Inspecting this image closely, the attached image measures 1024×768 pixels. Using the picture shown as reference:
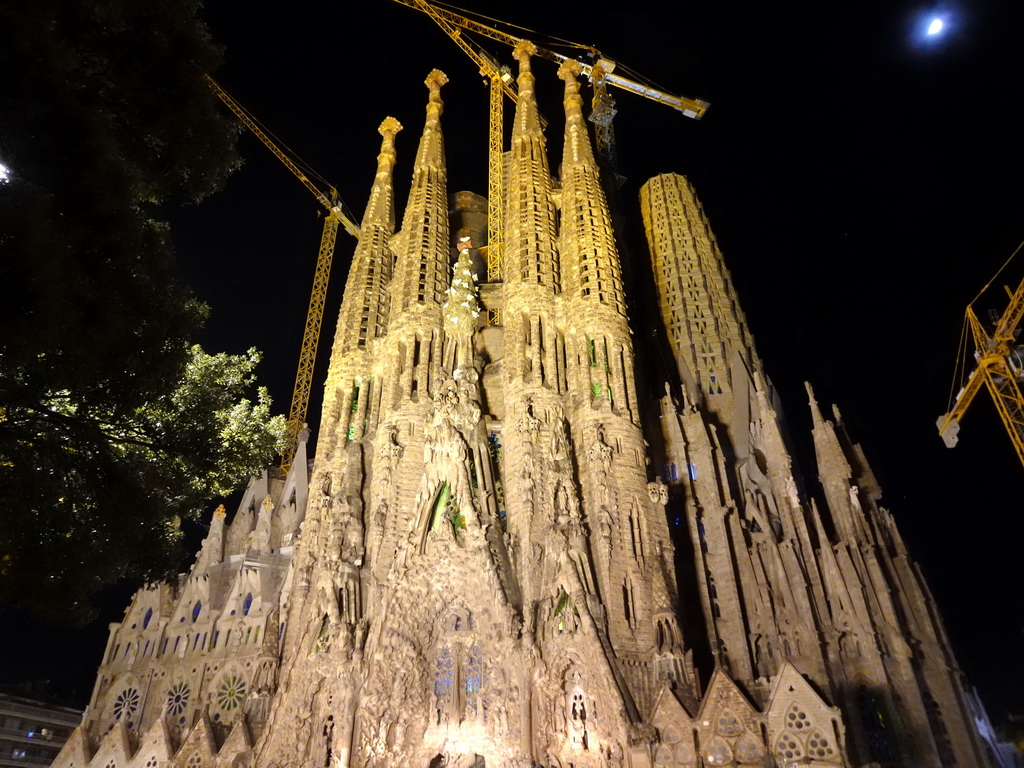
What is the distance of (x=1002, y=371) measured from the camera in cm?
3438

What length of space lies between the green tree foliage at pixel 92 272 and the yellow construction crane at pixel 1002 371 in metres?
35.5

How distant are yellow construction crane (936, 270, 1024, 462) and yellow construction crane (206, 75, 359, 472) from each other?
42.2m

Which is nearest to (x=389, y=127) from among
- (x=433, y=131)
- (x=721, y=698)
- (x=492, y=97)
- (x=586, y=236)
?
(x=433, y=131)

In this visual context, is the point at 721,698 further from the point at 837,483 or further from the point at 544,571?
the point at 837,483

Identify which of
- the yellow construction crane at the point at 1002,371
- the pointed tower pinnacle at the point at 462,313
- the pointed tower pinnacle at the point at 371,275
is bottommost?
the yellow construction crane at the point at 1002,371

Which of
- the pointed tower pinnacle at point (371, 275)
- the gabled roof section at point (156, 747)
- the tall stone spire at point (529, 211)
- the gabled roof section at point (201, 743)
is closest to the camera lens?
the gabled roof section at point (201, 743)

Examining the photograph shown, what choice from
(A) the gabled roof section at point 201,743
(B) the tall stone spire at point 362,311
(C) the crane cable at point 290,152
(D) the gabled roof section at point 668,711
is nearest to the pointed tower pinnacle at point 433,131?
(B) the tall stone spire at point 362,311

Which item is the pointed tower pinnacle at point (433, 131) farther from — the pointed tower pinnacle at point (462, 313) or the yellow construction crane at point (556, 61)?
the pointed tower pinnacle at point (462, 313)

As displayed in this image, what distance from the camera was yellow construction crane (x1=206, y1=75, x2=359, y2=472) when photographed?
52406 millimetres

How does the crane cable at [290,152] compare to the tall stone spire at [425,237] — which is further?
the crane cable at [290,152]

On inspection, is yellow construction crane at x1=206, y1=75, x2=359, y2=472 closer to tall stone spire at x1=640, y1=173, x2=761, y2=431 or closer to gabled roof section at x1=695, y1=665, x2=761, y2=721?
tall stone spire at x1=640, y1=173, x2=761, y2=431

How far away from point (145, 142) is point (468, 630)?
68.5 feet

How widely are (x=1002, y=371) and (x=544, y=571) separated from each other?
26143 millimetres

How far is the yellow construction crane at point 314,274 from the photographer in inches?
2063
